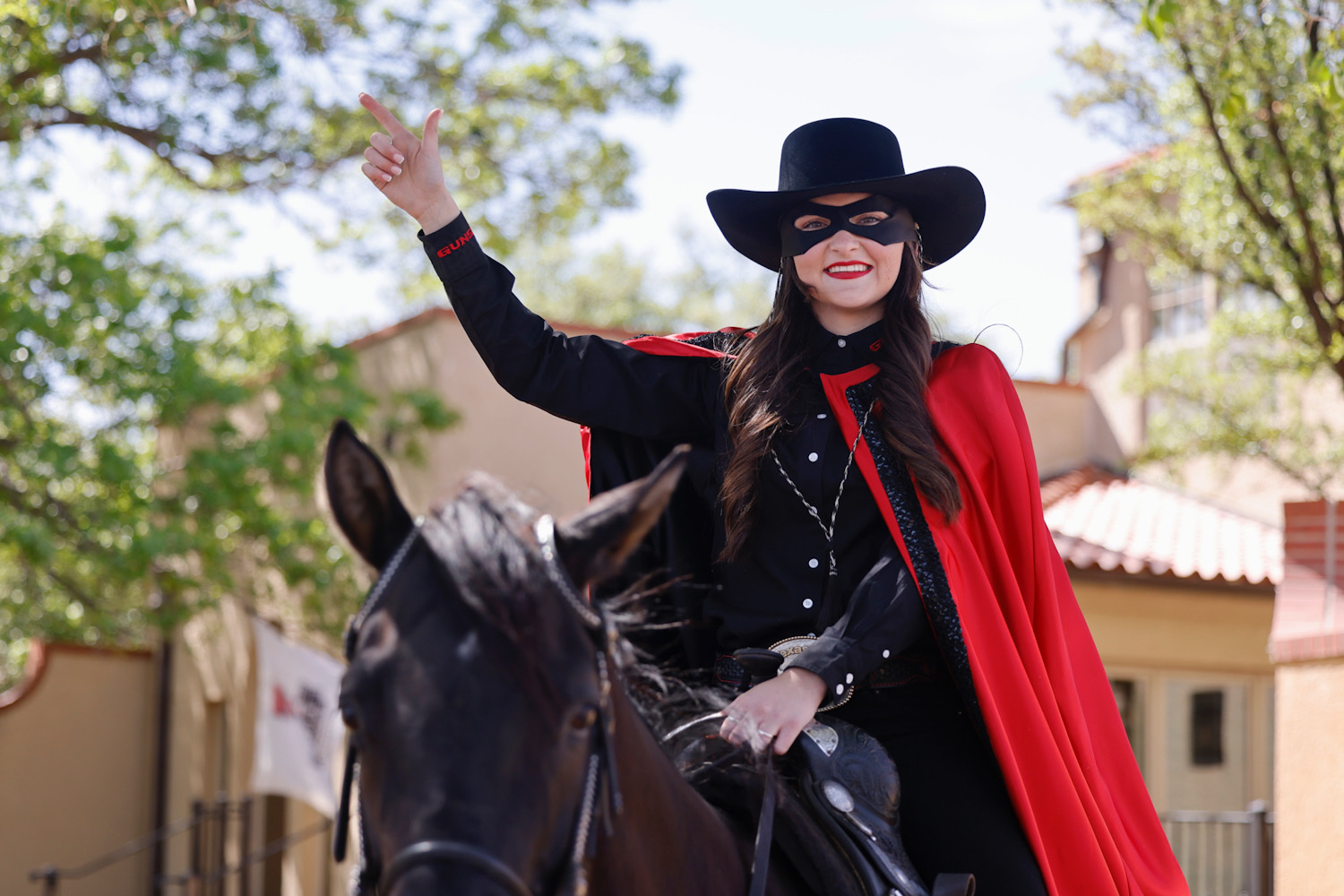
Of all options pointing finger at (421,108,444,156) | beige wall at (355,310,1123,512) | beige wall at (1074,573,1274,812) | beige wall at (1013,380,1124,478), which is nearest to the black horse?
pointing finger at (421,108,444,156)

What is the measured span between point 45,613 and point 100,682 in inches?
101

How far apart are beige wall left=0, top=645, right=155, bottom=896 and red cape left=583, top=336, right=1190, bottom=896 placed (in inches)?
554

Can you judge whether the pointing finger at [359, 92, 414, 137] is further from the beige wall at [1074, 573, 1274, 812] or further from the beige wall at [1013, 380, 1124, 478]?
the beige wall at [1013, 380, 1124, 478]

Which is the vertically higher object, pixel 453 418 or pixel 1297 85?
pixel 1297 85

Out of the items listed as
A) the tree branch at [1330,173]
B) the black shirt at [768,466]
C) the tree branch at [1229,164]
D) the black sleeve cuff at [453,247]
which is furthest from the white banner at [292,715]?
the black sleeve cuff at [453,247]

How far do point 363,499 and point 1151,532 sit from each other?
12.4 meters

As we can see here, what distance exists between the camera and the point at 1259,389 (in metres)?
12.7

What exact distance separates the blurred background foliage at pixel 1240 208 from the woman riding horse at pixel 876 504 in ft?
16.0

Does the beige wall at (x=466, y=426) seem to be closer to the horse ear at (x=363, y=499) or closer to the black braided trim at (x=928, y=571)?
the black braided trim at (x=928, y=571)

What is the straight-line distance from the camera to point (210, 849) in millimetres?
14914

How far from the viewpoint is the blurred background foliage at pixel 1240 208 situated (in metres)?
9.03

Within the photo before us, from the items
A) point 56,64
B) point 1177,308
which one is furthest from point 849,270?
point 1177,308

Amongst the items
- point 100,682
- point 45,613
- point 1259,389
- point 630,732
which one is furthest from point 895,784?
point 45,613

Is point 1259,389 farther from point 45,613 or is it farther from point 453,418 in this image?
point 45,613
